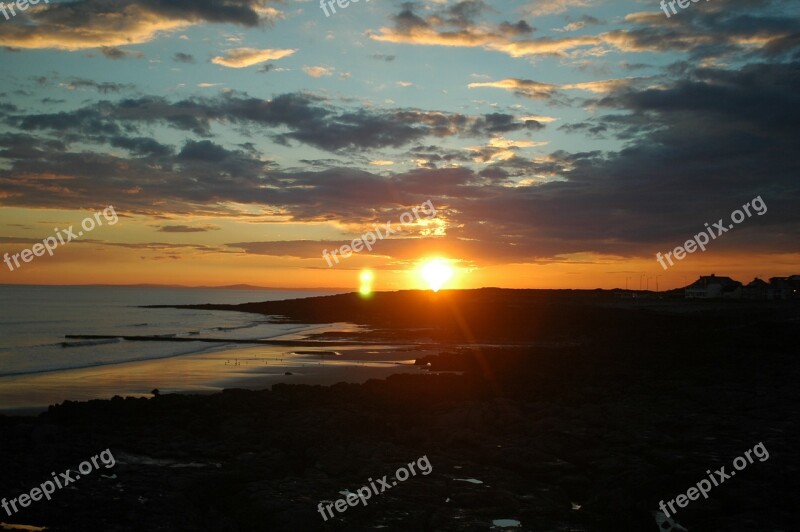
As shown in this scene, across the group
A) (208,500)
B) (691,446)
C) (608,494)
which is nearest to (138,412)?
(208,500)

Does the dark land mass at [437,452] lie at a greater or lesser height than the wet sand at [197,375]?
lesser

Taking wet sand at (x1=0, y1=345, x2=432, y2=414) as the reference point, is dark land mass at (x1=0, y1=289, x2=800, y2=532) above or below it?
below

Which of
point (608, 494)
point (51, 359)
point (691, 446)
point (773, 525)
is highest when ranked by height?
point (51, 359)

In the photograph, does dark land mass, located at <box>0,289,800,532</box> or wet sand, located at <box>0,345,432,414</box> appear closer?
dark land mass, located at <box>0,289,800,532</box>

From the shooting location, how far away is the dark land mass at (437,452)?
38.0 ft

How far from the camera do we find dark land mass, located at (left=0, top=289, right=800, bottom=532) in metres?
11.6

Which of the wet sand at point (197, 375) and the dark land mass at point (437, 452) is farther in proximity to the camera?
the wet sand at point (197, 375)

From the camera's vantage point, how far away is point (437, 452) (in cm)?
1585

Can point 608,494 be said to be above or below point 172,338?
below

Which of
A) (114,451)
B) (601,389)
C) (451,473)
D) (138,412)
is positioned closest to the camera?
(451,473)

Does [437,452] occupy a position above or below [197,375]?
below

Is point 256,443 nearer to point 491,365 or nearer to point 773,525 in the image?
point 773,525

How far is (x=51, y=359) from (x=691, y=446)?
3739 centimetres

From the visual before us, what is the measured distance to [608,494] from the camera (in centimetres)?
1241
